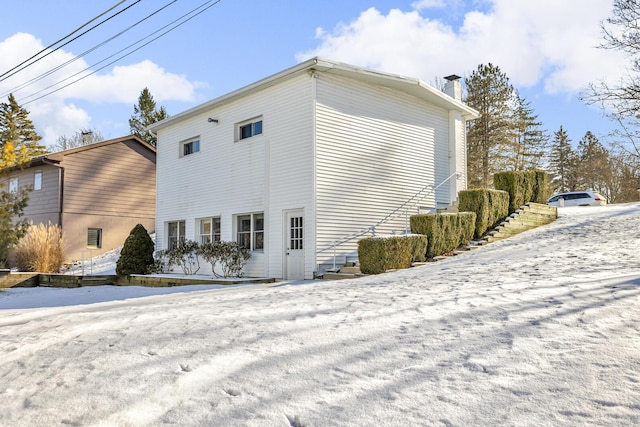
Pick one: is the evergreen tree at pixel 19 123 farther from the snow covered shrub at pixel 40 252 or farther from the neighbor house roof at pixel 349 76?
the neighbor house roof at pixel 349 76

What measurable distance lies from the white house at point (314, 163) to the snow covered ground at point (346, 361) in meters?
6.85

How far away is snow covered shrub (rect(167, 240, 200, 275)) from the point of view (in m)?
16.5

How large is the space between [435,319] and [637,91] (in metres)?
9.43

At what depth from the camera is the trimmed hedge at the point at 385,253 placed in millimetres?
11344

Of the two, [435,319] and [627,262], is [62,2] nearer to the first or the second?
[435,319]

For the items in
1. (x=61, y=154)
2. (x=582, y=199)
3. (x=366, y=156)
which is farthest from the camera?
(x=582, y=199)

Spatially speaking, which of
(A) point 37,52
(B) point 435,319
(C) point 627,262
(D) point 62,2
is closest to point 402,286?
(B) point 435,319

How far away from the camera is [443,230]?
12758 millimetres

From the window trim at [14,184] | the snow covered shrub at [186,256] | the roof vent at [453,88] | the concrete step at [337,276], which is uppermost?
the roof vent at [453,88]

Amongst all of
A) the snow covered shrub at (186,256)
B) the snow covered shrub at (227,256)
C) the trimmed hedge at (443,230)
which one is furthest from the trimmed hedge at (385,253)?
the snow covered shrub at (186,256)

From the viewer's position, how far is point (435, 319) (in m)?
4.92

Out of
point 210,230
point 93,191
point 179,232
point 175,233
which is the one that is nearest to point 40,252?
point 175,233

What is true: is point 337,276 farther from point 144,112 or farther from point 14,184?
point 144,112

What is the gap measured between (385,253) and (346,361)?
7605 mm
